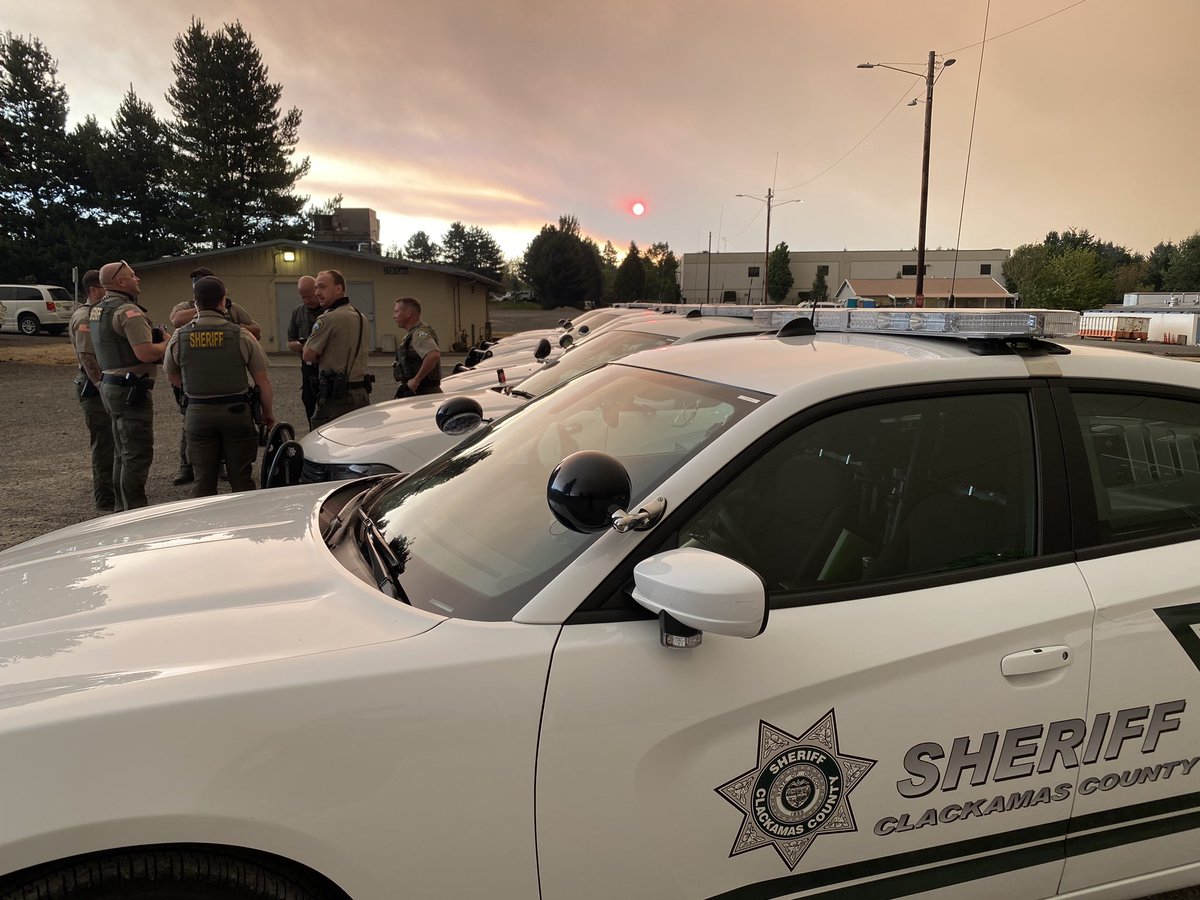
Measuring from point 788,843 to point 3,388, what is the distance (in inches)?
744

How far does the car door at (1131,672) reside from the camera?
1799 millimetres

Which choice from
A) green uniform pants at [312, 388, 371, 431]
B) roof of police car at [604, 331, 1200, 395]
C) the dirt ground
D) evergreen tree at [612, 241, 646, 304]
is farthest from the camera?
evergreen tree at [612, 241, 646, 304]

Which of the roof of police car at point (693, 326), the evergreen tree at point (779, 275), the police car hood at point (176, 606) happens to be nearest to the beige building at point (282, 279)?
the roof of police car at point (693, 326)

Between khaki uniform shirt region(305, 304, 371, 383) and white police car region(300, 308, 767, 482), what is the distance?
108 centimetres

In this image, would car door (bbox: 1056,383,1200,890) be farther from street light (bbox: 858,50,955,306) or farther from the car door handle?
street light (bbox: 858,50,955,306)

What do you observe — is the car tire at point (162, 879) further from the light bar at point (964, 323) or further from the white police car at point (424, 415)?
the white police car at point (424, 415)

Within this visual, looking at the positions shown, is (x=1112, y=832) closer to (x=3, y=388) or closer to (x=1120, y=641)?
(x=1120, y=641)

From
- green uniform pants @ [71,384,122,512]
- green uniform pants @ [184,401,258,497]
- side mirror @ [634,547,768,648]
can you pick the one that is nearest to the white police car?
green uniform pants @ [184,401,258,497]

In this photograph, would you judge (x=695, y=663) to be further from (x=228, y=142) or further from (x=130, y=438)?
(x=228, y=142)

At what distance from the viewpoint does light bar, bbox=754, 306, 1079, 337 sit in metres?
2.12

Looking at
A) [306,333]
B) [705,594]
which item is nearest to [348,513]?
[705,594]

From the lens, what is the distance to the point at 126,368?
595cm

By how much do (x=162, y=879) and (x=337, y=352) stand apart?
5.88 m

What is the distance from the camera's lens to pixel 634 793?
1.50 m
